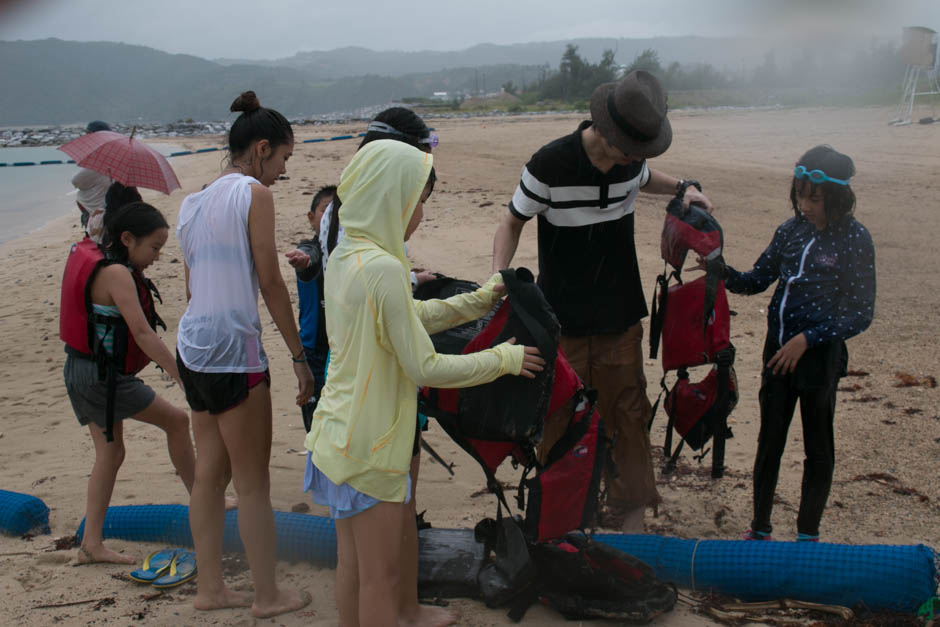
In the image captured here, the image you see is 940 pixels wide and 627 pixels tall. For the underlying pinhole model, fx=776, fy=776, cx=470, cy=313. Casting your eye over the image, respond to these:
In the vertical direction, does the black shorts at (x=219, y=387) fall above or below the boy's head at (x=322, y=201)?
below

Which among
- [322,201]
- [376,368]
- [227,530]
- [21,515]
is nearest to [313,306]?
[322,201]

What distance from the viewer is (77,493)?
4.99m

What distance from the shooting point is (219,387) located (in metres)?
3.06

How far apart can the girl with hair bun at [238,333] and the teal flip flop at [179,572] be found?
461 millimetres

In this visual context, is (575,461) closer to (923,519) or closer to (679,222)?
(679,222)

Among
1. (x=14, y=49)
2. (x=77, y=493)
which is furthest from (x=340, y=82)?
(x=77, y=493)

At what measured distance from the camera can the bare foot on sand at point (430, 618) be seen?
10.2 feet

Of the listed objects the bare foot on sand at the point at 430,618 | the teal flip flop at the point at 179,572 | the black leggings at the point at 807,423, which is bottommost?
the teal flip flop at the point at 179,572

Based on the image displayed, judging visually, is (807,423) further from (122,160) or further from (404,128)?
(122,160)

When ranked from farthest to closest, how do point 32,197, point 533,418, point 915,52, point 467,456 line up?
1. point 32,197
2. point 915,52
3. point 467,456
4. point 533,418

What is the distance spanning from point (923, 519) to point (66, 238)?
647 inches

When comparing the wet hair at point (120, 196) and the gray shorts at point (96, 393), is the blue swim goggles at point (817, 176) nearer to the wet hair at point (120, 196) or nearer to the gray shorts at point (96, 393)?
the gray shorts at point (96, 393)

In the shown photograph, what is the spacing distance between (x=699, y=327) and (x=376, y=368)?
196cm

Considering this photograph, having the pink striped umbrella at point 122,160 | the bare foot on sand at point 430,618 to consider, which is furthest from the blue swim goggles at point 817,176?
the pink striped umbrella at point 122,160
